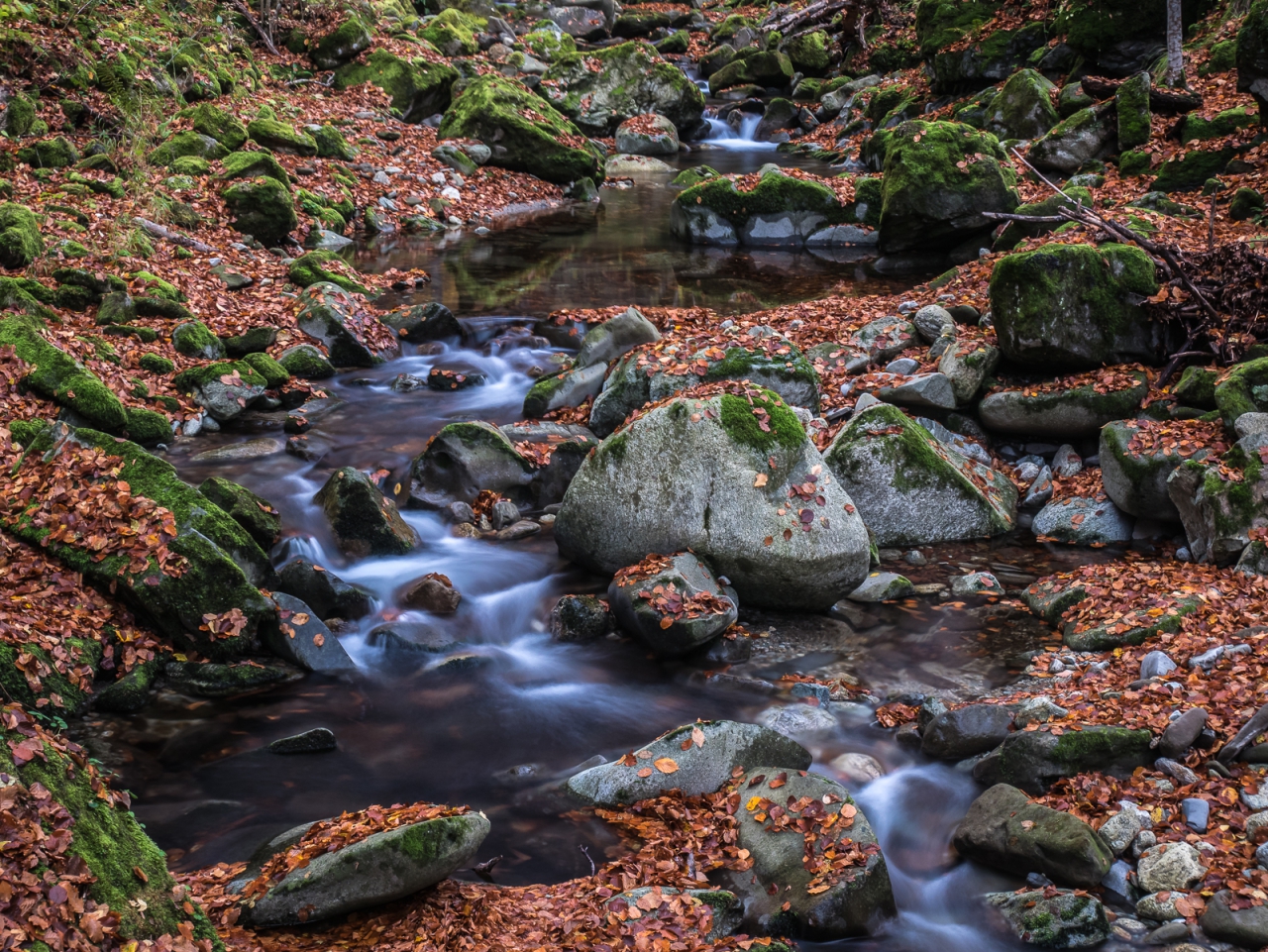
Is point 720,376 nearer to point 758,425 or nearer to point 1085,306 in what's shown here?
point 758,425

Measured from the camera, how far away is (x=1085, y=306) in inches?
384

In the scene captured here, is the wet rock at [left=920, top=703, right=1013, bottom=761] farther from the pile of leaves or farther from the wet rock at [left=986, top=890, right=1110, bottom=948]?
the pile of leaves

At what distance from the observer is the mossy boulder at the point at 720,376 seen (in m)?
9.93

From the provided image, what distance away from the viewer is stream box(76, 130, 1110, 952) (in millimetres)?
5387

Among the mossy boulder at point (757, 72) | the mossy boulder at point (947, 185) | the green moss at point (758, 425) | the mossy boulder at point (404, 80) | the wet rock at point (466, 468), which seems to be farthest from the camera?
the mossy boulder at point (757, 72)

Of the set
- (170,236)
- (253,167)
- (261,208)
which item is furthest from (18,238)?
(253,167)

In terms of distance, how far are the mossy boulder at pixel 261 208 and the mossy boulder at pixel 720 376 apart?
26.6ft

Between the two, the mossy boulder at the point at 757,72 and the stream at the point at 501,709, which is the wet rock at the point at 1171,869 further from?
the mossy boulder at the point at 757,72

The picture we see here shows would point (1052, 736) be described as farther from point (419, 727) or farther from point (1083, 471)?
point (1083, 471)

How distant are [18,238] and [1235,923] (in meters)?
12.9

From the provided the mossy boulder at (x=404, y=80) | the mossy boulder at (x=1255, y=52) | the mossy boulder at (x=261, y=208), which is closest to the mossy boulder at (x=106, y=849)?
the mossy boulder at (x=261, y=208)

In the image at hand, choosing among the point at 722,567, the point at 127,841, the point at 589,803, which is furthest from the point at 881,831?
the point at 127,841

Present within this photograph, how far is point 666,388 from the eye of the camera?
9.92m

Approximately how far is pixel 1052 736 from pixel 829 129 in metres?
24.6
